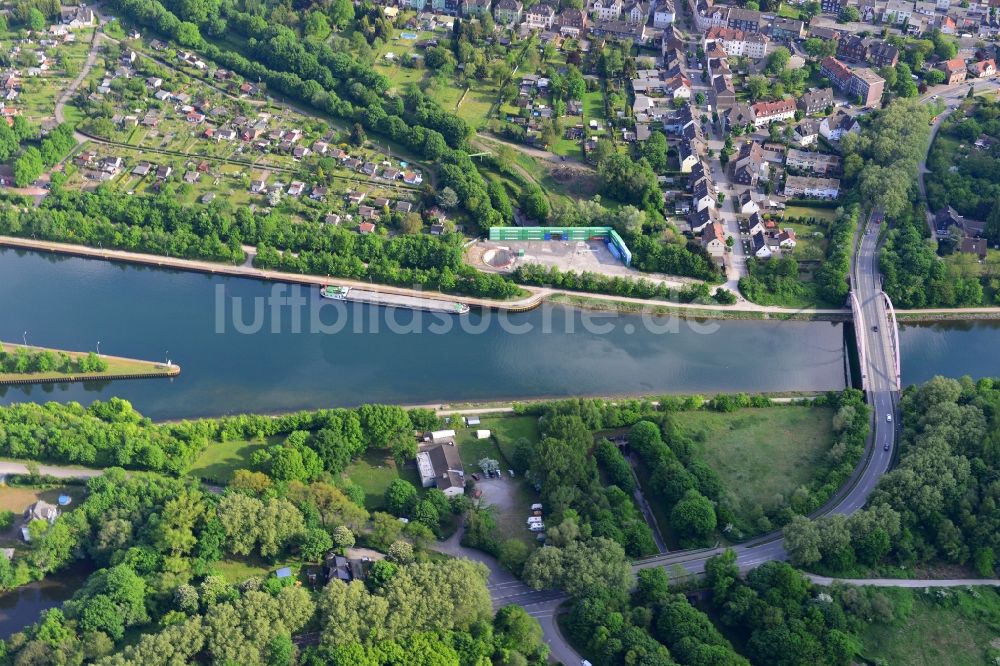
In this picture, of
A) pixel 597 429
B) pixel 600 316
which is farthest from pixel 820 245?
pixel 597 429

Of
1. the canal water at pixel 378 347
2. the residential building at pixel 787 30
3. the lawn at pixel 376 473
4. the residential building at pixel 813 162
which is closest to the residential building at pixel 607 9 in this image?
the residential building at pixel 787 30

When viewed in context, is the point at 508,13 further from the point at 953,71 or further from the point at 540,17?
the point at 953,71

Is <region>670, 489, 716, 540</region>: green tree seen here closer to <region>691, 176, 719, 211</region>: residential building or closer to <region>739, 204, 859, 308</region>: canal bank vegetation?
<region>739, 204, 859, 308</region>: canal bank vegetation

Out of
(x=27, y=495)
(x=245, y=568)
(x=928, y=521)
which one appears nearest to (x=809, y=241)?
(x=928, y=521)

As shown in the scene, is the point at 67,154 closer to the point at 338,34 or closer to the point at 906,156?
the point at 338,34

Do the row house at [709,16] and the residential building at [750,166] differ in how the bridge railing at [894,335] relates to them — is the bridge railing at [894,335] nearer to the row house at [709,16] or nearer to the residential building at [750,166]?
the residential building at [750,166]

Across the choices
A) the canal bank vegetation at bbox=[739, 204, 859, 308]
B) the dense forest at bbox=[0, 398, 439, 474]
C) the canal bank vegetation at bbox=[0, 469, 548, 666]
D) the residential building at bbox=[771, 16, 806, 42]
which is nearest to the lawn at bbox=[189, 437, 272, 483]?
the dense forest at bbox=[0, 398, 439, 474]
